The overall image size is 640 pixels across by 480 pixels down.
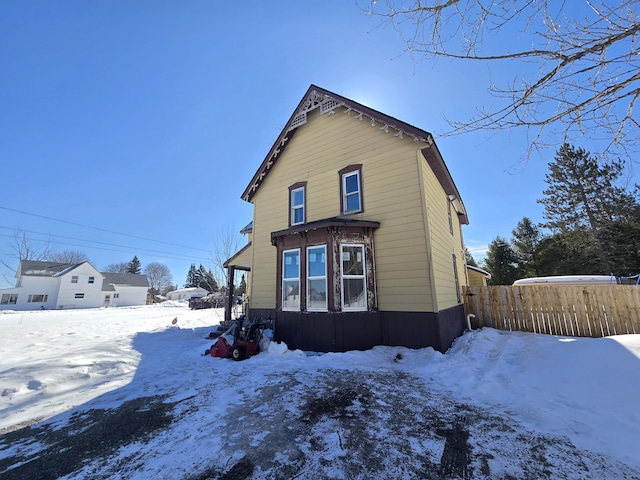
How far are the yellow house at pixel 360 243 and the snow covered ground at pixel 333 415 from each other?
0.99 metres

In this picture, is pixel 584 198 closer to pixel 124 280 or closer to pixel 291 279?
pixel 291 279

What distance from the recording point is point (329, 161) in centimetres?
1003

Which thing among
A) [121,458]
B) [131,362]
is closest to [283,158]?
[131,362]

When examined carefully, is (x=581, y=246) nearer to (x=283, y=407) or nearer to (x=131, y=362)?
(x=283, y=407)

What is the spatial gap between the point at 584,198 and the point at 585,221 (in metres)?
2.03

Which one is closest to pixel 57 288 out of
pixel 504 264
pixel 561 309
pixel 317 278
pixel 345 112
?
pixel 317 278

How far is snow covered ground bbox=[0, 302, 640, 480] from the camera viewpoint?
107 inches

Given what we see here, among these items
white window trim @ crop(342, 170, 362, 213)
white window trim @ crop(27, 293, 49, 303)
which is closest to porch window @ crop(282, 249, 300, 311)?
white window trim @ crop(342, 170, 362, 213)

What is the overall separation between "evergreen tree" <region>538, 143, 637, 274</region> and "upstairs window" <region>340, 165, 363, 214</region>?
23.9m

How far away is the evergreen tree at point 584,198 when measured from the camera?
21.4m

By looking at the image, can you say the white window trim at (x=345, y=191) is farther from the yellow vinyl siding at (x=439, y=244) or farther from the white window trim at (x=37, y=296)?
the white window trim at (x=37, y=296)

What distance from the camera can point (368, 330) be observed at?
764cm

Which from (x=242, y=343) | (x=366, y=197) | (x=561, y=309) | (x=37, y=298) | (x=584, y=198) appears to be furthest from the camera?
(x=37, y=298)

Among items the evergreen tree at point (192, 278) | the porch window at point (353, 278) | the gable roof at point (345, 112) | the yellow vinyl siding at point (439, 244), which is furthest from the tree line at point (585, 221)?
the evergreen tree at point (192, 278)
